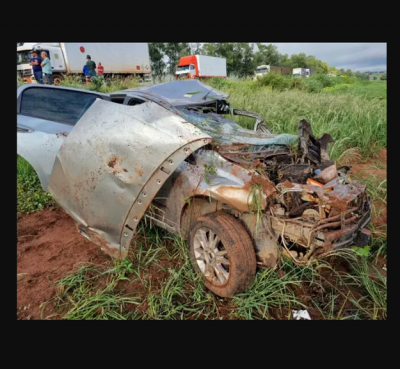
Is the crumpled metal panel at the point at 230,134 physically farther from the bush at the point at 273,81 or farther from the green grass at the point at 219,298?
the bush at the point at 273,81

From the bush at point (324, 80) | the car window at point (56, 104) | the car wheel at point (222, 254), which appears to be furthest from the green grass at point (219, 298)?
the bush at point (324, 80)

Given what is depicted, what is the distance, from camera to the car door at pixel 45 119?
306 centimetres

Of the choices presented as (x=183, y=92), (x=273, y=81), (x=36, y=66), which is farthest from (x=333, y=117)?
(x=36, y=66)

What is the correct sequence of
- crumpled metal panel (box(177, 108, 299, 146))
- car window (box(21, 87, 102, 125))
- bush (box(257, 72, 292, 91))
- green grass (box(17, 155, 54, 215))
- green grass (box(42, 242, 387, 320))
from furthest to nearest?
bush (box(257, 72, 292, 91))
green grass (box(17, 155, 54, 215))
car window (box(21, 87, 102, 125))
crumpled metal panel (box(177, 108, 299, 146))
green grass (box(42, 242, 387, 320))

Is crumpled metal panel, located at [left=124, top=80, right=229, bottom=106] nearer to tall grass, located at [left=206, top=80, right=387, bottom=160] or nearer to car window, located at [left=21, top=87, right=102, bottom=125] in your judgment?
car window, located at [left=21, top=87, right=102, bottom=125]

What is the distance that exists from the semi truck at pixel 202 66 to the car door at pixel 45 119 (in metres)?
17.1

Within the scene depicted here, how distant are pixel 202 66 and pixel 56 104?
18.5m

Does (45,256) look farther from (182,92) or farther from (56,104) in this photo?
(182,92)

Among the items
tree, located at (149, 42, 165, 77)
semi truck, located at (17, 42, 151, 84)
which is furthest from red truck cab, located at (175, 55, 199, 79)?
tree, located at (149, 42, 165, 77)

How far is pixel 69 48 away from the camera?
14328 millimetres

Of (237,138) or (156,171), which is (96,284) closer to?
(156,171)

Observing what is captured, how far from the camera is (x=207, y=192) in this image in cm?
224

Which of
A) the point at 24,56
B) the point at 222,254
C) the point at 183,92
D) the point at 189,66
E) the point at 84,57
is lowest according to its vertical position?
the point at 189,66

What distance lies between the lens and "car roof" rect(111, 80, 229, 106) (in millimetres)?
3676
